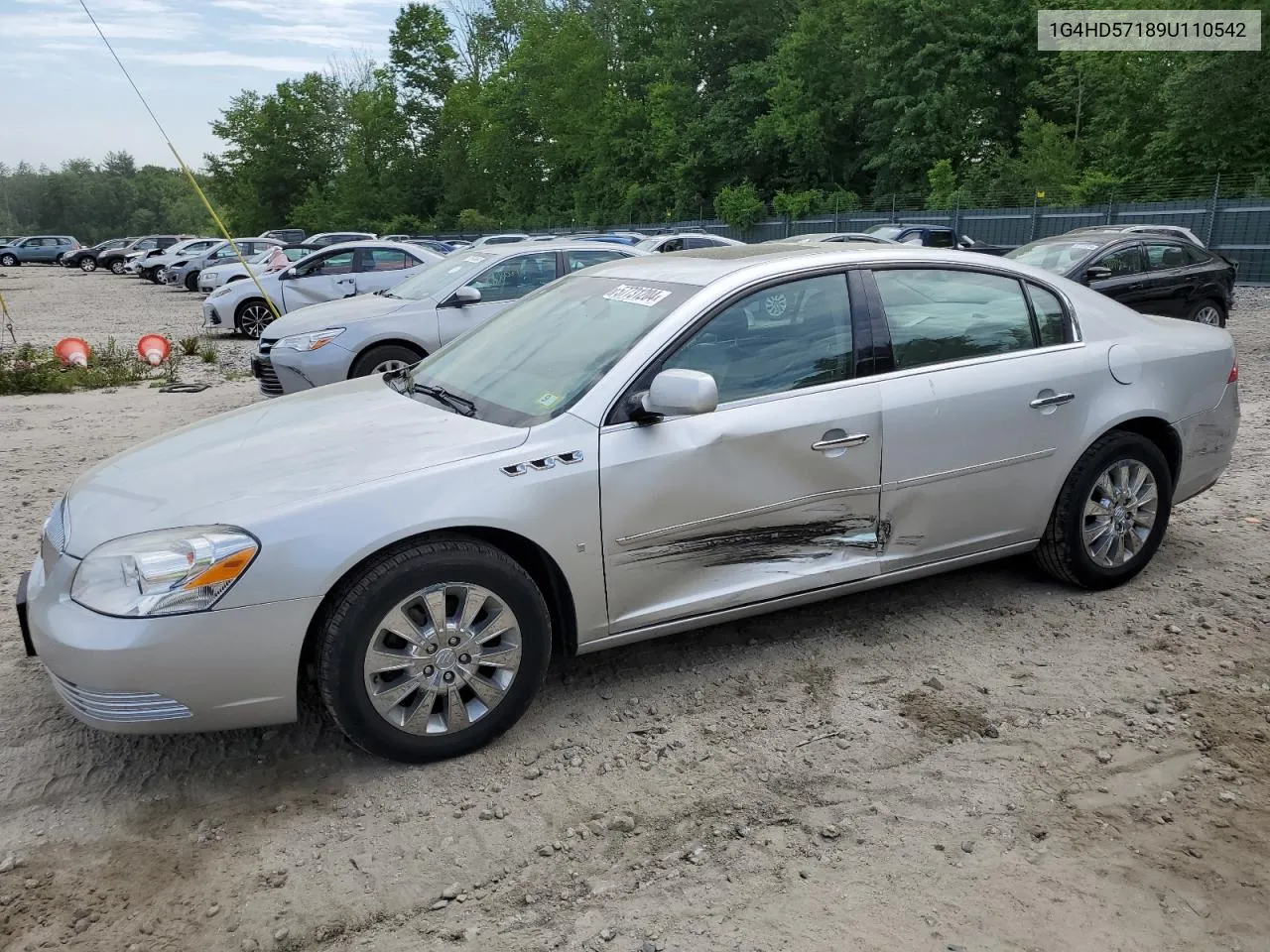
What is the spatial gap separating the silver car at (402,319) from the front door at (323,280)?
15.8 ft

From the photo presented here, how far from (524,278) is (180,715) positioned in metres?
7.07

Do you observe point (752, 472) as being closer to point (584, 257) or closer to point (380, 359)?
point (380, 359)

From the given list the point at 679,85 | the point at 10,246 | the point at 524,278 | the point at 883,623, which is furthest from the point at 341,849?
the point at 10,246

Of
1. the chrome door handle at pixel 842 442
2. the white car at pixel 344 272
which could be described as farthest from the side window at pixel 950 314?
the white car at pixel 344 272

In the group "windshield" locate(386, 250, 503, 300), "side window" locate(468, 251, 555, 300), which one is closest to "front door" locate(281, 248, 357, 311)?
"windshield" locate(386, 250, 503, 300)

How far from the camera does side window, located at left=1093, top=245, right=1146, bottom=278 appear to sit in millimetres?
11898

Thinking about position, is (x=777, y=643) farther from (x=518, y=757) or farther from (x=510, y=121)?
(x=510, y=121)

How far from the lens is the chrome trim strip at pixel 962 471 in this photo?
391cm

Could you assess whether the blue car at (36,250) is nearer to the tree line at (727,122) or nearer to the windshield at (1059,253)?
the tree line at (727,122)

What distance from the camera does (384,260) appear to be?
14789 mm

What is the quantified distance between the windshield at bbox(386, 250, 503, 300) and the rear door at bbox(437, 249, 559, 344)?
4.2 inches

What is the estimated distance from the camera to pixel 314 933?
8.48 ft

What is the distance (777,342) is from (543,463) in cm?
110

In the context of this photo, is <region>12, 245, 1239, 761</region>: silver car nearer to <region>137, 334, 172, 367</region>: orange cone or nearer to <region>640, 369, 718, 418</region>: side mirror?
<region>640, 369, 718, 418</region>: side mirror
